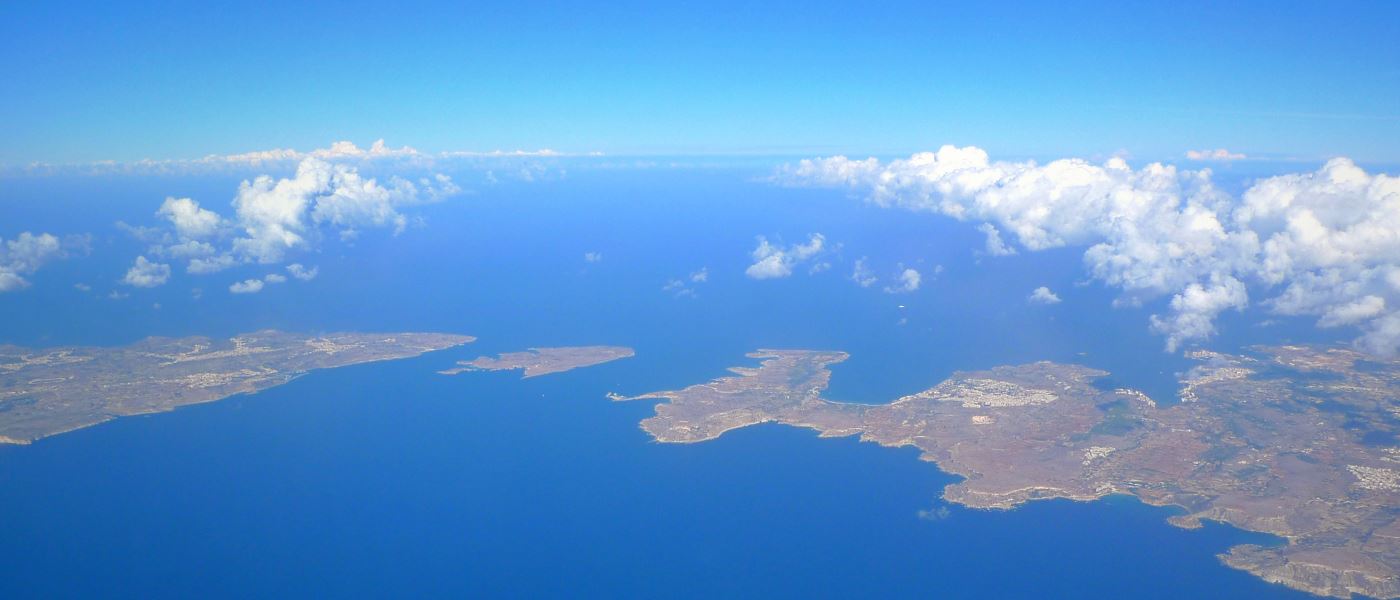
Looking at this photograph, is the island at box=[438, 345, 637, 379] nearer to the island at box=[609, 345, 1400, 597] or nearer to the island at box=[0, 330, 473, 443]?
the island at box=[0, 330, 473, 443]

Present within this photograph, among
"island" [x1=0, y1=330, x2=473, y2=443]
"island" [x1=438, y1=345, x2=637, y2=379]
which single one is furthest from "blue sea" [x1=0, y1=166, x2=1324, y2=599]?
"island" [x1=0, y1=330, x2=473, y2=443]

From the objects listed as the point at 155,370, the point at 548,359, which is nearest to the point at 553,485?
the point at 548,359

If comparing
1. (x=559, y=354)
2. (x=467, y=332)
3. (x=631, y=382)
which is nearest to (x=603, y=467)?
(x=631, y=382)

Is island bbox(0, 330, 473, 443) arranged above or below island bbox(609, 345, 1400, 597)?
above

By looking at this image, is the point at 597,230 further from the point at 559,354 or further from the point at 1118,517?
the point at 1118,517

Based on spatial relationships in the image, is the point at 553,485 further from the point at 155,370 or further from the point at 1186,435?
the point at 155,370

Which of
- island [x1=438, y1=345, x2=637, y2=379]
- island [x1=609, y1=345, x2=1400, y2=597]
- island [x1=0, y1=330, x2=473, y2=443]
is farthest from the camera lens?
island [x1=438, y1=345, x2=637, y2=379]

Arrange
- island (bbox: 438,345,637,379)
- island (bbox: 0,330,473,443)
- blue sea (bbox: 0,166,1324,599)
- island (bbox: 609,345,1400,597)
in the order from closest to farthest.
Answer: blue sea (bbox: 0,166,1324,599)
island (bbox: 609,345,1400,597)
island (bbox: 0,330,473,443)
island (bbox: 438,345,637,379)
